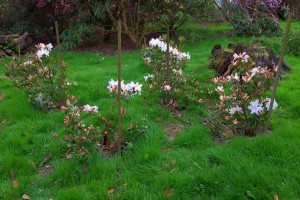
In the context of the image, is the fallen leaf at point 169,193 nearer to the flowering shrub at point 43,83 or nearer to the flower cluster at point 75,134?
the flower cluster at point 75,134

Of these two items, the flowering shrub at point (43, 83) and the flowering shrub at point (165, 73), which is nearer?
→ the flowering shrub at point (165, 73)

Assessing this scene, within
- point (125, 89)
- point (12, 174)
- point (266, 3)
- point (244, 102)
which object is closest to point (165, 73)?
point (125, 89)

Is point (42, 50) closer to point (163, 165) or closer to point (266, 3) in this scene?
point (163, 165)

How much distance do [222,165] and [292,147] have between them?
79 centimetres

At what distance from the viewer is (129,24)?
11156mm

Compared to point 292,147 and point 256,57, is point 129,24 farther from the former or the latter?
point 292,147

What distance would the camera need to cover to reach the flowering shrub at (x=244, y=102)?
380cm

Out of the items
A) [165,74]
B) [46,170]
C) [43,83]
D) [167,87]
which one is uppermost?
[165,74]

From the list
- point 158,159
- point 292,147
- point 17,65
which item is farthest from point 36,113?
point 292,147

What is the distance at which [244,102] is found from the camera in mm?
3842

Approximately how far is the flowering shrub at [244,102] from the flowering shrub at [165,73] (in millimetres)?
907

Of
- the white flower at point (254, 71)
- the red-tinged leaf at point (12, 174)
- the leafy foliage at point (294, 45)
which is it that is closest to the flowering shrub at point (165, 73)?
the white flower at point (254, 71)

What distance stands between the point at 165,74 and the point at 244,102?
1.47 m

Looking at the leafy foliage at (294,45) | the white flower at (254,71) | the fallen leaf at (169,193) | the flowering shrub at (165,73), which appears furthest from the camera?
the leafy foliage at (294,45)
